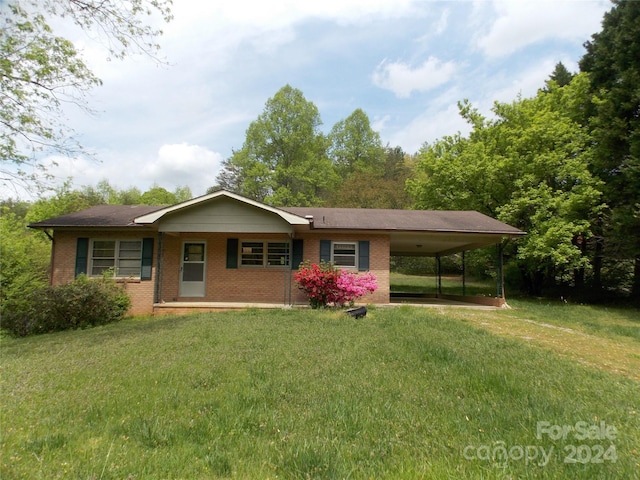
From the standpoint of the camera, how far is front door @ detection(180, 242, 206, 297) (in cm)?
1337

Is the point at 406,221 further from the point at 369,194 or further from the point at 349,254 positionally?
the point at 369,194

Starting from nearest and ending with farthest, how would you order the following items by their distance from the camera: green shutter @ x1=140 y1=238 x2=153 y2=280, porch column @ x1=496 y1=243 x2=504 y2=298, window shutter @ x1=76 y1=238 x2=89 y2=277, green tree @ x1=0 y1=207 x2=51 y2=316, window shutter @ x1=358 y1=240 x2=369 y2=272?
1. green shutter @ x1=140 y1=238 x2=153 y2=280
2. window shutter @ x1=76 y1=238 x2=89 y2=277
3. window shutter @ x1=358 y1=240 x2=369 y2=272
4. porch column @ x1=496 y1=243 x2=504 y2=298
5. green tree @ x1=0 y1=207 x2=51 y2=316

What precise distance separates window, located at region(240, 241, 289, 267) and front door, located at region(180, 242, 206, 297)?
152cm

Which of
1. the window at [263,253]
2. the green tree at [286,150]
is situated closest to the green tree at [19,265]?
the window at [263,253]

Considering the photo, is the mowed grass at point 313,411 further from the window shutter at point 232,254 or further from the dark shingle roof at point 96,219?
the window shutter at point 232,254

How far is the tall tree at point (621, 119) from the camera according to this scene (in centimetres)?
1279

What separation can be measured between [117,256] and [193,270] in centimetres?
262

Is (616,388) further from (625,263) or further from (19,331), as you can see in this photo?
(625,263)

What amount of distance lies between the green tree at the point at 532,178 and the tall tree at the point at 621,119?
1244 mm

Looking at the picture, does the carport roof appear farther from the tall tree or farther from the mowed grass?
the mowed grass

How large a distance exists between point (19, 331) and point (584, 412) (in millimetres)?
12229

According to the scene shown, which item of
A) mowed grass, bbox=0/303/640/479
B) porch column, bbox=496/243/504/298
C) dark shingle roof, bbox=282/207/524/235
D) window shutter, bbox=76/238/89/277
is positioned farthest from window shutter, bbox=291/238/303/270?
porch column, bbox=496/243/504/298

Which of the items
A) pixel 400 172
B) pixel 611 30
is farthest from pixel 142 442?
pixel 400 172

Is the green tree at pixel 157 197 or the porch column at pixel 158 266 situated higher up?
the green tree at pixel 157 197
